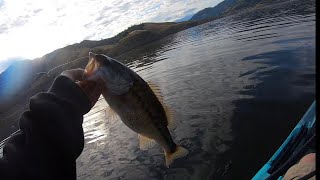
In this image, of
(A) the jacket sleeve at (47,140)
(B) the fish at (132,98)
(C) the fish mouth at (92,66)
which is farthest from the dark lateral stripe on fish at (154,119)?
(A) the jacket sleeve at (47,140)

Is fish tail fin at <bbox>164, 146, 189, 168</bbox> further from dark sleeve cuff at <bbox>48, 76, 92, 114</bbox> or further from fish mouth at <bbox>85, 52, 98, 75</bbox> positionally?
fish mouth at <bbox>85, 52, 98, 75</bbox>

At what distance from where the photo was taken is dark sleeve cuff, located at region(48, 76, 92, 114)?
3.72 metres

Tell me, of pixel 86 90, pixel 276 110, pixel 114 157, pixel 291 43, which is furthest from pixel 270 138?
pixel 291 43

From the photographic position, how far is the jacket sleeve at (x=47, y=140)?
3143mm

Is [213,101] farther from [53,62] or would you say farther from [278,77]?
[53,62]

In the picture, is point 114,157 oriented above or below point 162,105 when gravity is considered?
below

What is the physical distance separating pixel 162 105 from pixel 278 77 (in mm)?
16659

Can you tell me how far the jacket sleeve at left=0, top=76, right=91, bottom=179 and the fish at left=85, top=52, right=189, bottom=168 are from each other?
456 mm

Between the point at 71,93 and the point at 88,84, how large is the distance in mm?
278

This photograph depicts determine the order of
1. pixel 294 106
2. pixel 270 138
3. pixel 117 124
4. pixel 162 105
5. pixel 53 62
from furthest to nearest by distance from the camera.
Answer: pixel 53 62 < pixel 117 124 < pixel 294 106 < pixel 270 138 < pixel 162 105

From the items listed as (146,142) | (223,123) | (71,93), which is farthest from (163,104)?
(223,123)

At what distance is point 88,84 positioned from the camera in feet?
13.0

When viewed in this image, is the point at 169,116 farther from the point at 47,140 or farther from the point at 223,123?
the point at 223,123

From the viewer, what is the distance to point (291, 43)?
2794 cm
